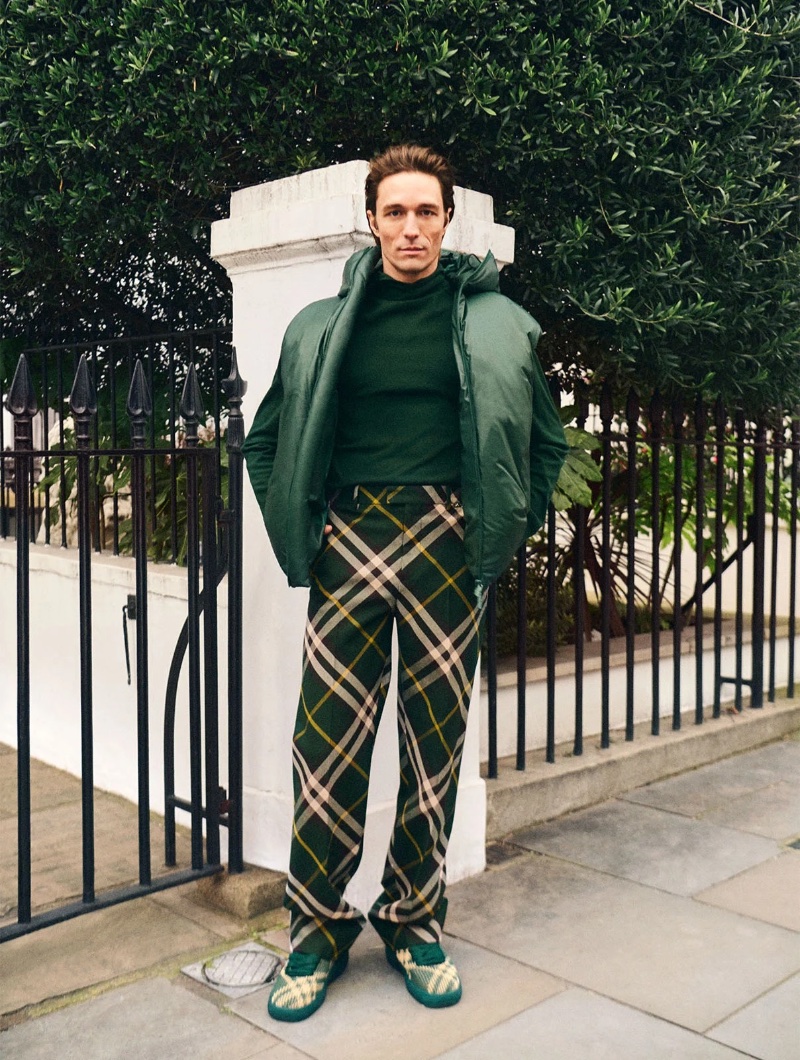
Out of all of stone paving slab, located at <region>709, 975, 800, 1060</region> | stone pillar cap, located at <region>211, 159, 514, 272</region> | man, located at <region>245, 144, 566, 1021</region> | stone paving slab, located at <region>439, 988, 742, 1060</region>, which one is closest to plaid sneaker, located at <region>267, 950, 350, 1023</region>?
man, located at <region>245, 144, 566, 1021</region>

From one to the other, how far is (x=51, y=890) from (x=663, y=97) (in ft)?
11.4

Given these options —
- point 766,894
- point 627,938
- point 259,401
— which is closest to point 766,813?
point 766,894

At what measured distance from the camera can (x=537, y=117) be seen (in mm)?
3869

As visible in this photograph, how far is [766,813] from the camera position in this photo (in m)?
4.46

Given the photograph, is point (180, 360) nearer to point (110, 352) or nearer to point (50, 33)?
point (110, 352)

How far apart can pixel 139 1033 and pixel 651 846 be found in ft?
6.74

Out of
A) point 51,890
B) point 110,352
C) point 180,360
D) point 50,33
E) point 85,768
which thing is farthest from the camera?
point 180,360

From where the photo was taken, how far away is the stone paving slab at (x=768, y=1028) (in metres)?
2.60

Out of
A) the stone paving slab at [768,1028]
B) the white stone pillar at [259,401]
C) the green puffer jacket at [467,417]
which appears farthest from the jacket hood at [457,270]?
the stone paving slab at [768,1028]

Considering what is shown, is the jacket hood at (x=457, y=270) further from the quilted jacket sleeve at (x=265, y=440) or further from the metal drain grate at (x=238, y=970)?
the metal drain grate at (x=238, y=970)

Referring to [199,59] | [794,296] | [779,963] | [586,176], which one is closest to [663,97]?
[586,176]

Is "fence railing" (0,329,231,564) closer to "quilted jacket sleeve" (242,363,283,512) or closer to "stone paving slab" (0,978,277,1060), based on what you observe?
"quilted jacket sleeve" (242,363,283,512)

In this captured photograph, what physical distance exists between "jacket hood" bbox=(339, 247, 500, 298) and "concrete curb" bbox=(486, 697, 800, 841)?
6.62 ft

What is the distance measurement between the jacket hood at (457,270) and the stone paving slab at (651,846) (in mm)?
2061
